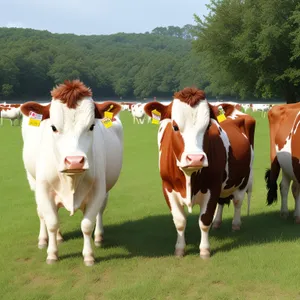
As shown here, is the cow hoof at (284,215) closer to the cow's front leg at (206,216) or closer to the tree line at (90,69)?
the cow's front leg at (206,216)

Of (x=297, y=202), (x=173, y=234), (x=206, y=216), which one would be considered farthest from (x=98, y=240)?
(x=297, y=202)

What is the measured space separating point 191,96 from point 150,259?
1.98 metres

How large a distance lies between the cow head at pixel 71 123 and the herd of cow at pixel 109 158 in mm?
10

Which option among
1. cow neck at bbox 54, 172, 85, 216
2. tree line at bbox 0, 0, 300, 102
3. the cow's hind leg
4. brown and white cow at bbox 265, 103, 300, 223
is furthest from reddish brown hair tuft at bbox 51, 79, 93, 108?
tree line at bbox 0, 0, 300, 102

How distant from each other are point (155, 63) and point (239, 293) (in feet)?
396

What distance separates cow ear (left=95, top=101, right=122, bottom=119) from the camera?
4934 mm

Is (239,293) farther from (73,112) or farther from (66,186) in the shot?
(73,112)

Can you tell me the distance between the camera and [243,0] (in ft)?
119

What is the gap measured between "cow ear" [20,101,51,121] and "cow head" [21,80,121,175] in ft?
1.00

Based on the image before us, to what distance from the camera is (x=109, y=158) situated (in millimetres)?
5758

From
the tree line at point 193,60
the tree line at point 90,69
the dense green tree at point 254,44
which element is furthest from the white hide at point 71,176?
the tree line at point 90,69

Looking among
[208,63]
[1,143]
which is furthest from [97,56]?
[1,143]

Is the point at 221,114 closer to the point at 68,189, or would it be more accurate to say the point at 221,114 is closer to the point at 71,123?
the point at 71,123

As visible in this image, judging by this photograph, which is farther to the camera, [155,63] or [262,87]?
[155,63]
